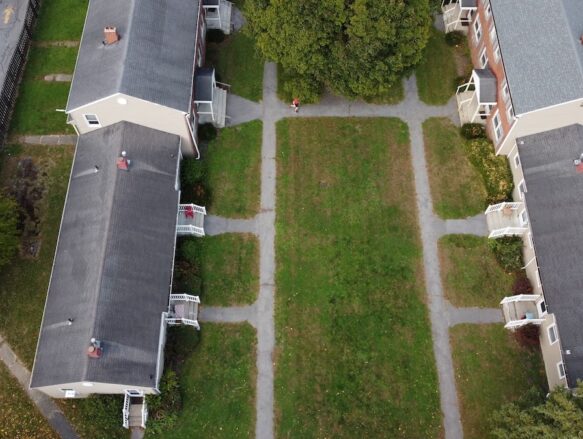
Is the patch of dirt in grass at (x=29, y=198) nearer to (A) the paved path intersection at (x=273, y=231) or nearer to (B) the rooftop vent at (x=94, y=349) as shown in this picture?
(B) the rooftop vent at (x=94, y=349)

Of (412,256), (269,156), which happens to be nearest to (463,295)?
(412,256)

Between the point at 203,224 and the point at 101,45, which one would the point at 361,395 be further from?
the point at 101,45

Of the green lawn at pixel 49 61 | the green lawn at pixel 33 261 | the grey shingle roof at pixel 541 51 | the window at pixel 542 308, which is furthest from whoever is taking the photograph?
the green lawn at pixel 49 61

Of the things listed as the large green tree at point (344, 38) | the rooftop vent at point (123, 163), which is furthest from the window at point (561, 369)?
the rooftop vent at point (123, 163)

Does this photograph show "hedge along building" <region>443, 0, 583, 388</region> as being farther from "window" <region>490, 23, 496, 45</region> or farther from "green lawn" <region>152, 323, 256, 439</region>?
"green lawn" <region>152, 323, 256, 439</region>

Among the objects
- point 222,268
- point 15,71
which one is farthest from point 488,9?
point 15,71

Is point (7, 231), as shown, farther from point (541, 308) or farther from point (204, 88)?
point (541, 308)
